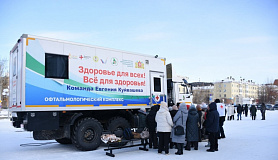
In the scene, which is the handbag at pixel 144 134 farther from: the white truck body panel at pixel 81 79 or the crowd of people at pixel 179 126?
the white truck body panel at pixel 81 79

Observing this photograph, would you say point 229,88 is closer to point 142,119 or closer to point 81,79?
point 142,119

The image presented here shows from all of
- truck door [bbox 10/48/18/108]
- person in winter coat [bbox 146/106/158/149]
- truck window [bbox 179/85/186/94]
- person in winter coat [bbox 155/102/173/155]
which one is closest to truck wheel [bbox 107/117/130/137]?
person in winter coat [bbox 146/106/158/149]

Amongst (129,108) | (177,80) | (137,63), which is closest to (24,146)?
(129,108)

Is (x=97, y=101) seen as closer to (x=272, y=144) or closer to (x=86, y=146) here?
(x=86, y=146)

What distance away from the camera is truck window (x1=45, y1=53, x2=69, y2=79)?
878cm

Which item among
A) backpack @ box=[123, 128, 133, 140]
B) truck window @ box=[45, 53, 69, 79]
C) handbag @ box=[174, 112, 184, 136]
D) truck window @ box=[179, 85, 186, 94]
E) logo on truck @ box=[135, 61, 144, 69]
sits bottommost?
backpack @ box=[123, 128, 133, 140]

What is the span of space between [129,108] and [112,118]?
809 millimetres

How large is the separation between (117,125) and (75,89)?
2.39 metres

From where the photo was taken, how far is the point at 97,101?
978 centimetres

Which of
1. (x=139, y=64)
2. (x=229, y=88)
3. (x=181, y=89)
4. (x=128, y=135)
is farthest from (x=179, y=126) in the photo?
(x=229, y=88)

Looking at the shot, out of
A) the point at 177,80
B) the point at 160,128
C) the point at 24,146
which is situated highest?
the point at 177,80

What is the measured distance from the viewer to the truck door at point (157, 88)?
11844 millimetres

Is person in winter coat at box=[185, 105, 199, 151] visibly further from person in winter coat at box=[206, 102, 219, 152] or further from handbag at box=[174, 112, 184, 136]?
handbag at box=[174, 112, 184, 136]

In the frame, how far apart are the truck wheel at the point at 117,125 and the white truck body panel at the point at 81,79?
0.57 m
